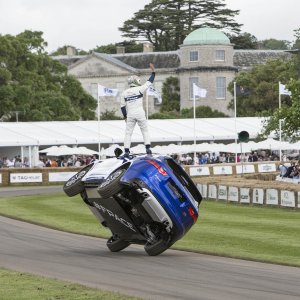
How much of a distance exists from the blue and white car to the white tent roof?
158 ft

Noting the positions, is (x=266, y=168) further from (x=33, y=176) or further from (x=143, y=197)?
(x=143, y=197)

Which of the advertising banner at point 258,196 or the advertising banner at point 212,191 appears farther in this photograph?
the advertising banner at point 212,191

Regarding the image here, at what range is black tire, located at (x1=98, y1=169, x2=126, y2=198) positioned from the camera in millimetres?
18312

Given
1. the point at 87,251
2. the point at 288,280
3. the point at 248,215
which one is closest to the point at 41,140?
the point at 248,215

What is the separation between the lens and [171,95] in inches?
5221

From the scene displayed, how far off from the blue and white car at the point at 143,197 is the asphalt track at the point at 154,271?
0.54m

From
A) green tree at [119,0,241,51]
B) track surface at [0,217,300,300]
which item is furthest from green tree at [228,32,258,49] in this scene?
track surface at [0,217,300,300]

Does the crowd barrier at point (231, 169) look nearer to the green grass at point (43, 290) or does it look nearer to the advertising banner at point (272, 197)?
the advertising banner at point (272, 197)

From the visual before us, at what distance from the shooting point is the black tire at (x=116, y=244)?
2058cm

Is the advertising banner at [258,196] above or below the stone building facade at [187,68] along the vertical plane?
below

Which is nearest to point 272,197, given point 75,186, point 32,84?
point 75,186

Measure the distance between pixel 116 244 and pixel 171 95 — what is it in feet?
369

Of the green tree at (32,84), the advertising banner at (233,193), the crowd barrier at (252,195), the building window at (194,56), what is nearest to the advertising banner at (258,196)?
the crowd barrier at (252,195)

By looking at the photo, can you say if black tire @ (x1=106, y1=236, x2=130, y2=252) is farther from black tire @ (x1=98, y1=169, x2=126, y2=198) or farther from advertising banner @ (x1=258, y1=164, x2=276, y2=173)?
advertising banner @ (x1=258, y1=164, x2=276, y2=173)
